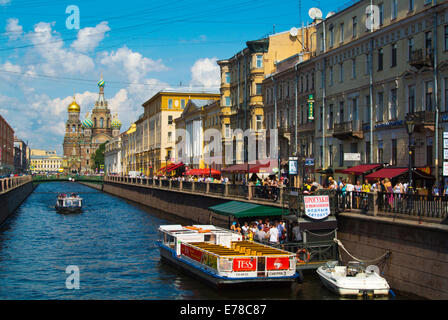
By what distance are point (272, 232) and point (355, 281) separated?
6.86 metres

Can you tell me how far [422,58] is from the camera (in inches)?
1305

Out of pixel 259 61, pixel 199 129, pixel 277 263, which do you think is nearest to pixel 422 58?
pixel 277 263

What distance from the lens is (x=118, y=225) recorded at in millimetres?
54875

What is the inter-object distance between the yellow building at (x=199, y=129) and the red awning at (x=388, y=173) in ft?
125

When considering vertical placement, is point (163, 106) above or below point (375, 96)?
above

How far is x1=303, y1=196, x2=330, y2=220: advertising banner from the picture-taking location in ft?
89.3

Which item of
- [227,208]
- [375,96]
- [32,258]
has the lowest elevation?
[32,258]

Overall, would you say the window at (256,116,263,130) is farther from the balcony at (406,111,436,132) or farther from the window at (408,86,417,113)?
the balcony at (406,111,436,132)

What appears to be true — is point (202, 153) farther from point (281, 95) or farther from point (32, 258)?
point (32, 258)

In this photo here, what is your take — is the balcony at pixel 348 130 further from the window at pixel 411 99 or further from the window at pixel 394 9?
the window at pixel 394 9
